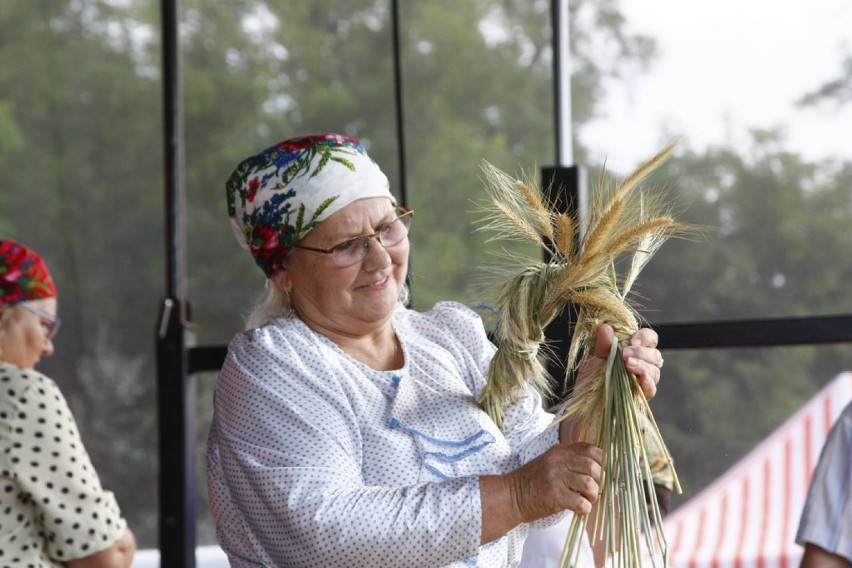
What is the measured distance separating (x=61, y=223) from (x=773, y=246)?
506 cm

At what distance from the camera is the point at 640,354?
69.6 inches

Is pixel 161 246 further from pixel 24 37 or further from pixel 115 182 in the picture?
pixel 24 37

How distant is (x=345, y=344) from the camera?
2.12 meters

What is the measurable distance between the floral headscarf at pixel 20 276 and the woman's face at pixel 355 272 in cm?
95

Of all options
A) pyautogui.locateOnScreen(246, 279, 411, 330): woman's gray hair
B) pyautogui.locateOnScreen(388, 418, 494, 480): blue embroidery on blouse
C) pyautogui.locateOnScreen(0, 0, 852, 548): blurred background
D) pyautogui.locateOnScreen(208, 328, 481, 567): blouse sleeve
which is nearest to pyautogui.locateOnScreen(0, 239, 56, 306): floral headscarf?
pyautogui.locateOnScreen(246, 279, 411, 330): woman's gray hair

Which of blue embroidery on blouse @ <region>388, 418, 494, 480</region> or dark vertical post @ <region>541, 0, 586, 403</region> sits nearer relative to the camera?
blue embroidery on blouse @ <region>388, 418, 494, 480</region>

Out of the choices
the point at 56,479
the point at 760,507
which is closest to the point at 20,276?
the point at 56,479

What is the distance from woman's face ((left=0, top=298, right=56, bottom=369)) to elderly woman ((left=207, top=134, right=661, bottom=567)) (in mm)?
812

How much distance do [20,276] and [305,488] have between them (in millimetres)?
1273

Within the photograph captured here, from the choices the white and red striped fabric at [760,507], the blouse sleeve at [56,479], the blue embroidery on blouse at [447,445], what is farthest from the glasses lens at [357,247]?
the white and red striped fabric at [760,507]

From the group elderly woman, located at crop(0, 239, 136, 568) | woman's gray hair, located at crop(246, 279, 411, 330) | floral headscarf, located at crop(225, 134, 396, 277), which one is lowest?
elderly woman, located at crop(0, 239, 136, 568)

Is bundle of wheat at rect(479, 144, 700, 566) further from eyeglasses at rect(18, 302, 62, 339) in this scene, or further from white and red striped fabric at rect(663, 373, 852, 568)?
white and red striped fabric at rect(663, 373, 852, 568)

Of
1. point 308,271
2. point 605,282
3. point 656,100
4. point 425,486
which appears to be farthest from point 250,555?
point 656,100

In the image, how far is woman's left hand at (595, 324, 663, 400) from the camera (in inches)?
69.3
